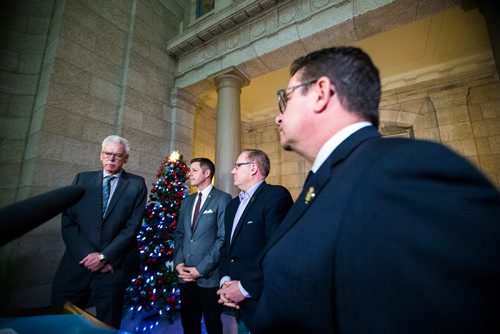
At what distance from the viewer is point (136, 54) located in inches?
222

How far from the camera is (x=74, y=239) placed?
7.22 feet

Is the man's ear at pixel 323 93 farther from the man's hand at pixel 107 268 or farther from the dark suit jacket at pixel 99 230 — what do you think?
the man's hand at pixel 107 268

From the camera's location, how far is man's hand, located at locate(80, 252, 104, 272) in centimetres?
207

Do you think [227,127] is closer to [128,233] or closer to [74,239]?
[128,233]

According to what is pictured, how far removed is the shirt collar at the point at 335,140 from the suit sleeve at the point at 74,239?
2.30 m

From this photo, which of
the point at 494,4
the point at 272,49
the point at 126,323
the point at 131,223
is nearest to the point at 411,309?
the point at 131,223

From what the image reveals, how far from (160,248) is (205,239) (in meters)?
1.77

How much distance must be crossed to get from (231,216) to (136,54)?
17.4ft

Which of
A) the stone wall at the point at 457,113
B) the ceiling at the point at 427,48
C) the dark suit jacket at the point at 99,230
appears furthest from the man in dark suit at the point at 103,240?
the stone wall at the point at 457,113

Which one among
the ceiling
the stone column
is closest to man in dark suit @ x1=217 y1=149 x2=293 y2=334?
the stone column

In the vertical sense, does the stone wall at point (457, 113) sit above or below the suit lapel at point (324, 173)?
above

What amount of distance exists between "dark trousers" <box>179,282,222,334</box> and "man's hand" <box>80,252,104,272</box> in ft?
3.16

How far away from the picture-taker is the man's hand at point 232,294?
1.83 meters

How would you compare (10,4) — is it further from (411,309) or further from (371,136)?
(411,309)
